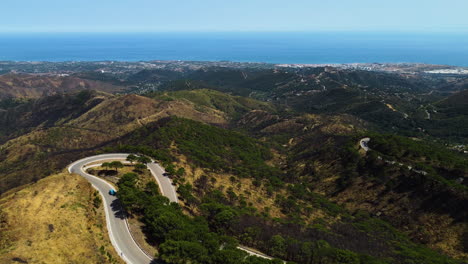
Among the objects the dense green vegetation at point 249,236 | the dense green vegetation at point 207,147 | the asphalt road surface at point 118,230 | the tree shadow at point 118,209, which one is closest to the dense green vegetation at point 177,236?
the dense green vegetation at point 249,236

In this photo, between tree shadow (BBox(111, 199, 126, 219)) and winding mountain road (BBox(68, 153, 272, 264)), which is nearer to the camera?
winding mountain road (BBox(68, 153, 272, 264))

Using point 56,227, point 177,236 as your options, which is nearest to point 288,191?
point 177,236

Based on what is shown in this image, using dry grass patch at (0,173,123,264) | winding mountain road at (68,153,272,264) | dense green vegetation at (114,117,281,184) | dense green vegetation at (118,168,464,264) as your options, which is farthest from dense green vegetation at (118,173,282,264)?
dense green vegetation at (114,117,281,184)

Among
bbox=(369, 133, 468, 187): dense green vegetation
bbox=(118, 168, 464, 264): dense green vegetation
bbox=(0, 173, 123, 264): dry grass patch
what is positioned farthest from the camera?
bbox=(369, 133, 468, 187): dense green vegetation

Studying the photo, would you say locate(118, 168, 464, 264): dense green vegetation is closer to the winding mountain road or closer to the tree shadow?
the tree shadow

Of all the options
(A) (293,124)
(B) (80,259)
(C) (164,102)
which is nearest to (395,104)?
(A) (293,124)

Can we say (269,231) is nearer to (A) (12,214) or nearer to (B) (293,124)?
(A) (12,214)

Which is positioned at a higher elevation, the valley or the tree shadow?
the tree shadow

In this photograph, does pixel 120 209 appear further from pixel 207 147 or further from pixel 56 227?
pixel 207 147
